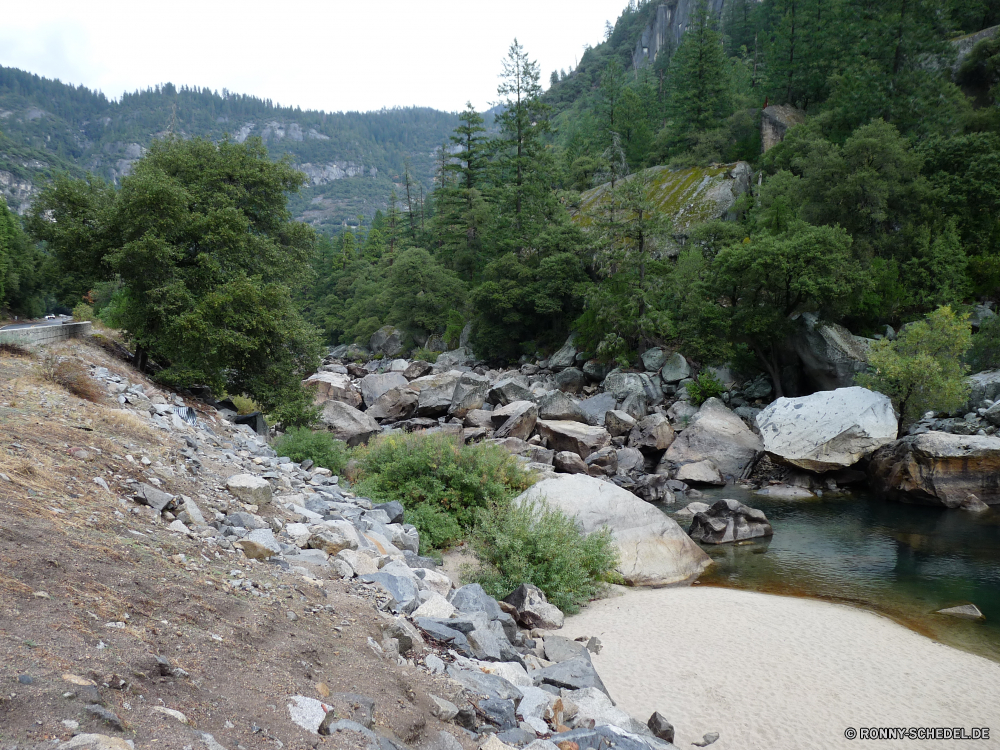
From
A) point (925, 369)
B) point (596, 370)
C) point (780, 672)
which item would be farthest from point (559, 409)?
point (780, 672)

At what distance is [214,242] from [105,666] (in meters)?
17.8

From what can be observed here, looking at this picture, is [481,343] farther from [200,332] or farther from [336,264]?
[336,264]

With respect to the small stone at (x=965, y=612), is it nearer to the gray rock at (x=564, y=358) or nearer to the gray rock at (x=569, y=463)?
the gray rock at (x=569, y=463)

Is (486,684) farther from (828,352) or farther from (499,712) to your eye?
(828,352)

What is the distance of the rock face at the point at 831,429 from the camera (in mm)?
22594

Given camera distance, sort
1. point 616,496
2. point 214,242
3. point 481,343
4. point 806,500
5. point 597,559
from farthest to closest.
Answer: point 481,343
point 806,500
point 214,242
point 616,496
point 597,559

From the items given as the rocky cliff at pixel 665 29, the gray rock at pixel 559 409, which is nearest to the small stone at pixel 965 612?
the gray rock at pixel 559 409

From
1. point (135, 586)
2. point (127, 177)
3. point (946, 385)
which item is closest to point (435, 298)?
point (127, 177)

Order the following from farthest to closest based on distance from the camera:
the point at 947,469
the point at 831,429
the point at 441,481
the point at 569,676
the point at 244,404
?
the point at 831,429, the point at 244,404, the point at 947,469, the point at 441,481, the point at 569,676

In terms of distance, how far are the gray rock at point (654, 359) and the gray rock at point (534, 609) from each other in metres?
27.1

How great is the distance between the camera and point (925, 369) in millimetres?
22516

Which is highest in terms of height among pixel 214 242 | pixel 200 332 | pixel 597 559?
pixel 214 242

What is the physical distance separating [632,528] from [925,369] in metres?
15.5

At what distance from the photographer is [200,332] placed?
17609 mm
